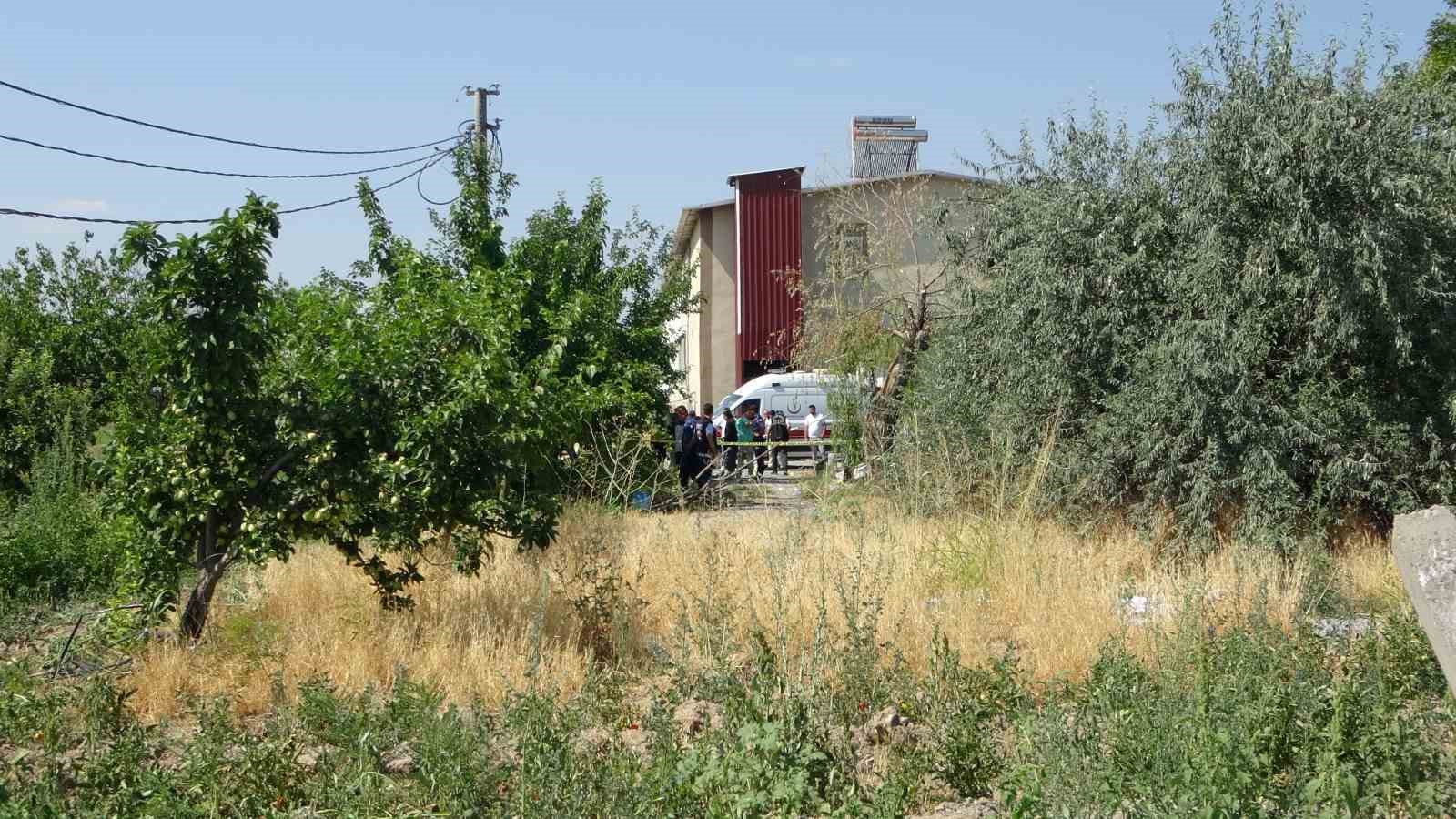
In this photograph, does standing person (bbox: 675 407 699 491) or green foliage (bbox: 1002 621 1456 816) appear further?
standing person (bbox: 675 407 699 491)

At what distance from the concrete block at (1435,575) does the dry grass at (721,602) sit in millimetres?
2124

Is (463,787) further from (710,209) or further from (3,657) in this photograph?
(710,209)

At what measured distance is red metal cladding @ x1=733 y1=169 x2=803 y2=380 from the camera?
113 ft

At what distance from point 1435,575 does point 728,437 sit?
823 inches

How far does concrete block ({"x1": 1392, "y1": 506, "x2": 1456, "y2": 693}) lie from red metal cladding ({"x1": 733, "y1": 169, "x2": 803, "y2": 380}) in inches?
1171

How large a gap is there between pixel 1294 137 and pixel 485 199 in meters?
10.3

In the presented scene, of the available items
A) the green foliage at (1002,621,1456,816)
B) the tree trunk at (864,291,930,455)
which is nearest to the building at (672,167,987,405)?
the tree trunk at (864,291,930,455)

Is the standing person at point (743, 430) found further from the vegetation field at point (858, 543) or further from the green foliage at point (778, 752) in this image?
the green foliage at point (778, 752)

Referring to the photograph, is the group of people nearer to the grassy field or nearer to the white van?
the white van

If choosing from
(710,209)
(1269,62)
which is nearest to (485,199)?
(1269,62)

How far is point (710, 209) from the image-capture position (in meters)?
35.8

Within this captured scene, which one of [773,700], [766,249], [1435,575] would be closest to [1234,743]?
[1435,575]

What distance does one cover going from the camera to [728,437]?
2492cm

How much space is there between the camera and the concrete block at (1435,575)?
408 centimetres
